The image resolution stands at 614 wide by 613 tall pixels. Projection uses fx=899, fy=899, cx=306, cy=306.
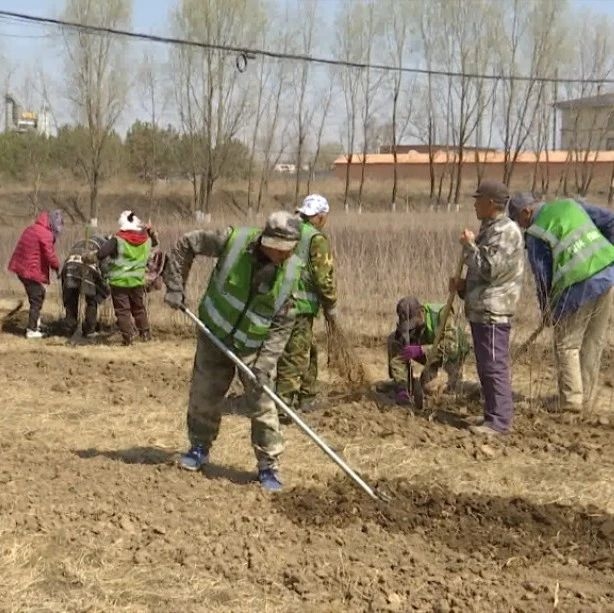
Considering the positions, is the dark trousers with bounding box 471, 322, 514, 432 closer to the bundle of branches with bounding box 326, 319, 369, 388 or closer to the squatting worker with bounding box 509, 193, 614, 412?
the squatting worker with bounding box 509, 193, 614, 412

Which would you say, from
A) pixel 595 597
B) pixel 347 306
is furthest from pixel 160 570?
pixel 347 306

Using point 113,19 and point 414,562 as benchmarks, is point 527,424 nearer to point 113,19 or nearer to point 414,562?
point 414,562

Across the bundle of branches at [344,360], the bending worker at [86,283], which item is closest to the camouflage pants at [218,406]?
the bundle of branches at [344,360]

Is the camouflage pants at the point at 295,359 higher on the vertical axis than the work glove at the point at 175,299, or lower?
lower

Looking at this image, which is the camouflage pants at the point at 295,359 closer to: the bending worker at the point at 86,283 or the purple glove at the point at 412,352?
the purple glove at the point at 412,352

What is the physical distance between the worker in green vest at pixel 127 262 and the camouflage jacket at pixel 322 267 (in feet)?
11.2

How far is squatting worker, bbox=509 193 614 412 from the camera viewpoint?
6.10 meters

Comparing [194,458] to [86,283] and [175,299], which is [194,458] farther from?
[86,283]

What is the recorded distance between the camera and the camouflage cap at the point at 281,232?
168 inches

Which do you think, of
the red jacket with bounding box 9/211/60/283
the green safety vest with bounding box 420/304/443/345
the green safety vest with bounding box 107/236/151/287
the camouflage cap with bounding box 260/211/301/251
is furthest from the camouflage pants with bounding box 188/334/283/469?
the red jacket with bounding box 9/211/60/283

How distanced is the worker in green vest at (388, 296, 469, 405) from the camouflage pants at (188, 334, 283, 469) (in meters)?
1.81

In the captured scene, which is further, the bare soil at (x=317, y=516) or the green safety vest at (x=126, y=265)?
the green safety vest at (x=126, y=265)

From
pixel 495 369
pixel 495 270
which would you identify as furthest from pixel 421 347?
pixel 495 270

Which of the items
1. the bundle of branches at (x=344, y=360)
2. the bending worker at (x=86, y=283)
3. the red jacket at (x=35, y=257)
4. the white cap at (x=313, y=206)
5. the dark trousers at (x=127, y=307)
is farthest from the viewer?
the red jacket at (x=35, y=257)
